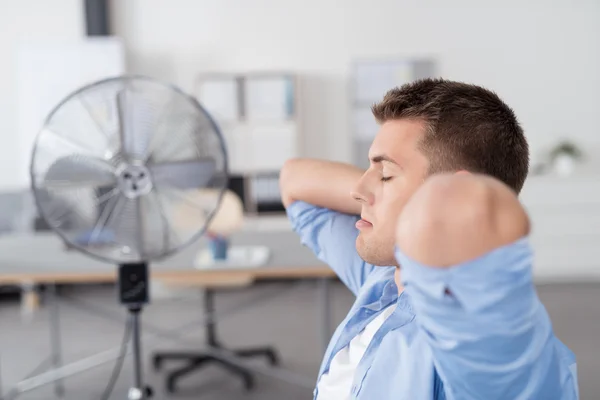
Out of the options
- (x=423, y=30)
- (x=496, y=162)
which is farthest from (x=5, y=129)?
(x=496, y=162)

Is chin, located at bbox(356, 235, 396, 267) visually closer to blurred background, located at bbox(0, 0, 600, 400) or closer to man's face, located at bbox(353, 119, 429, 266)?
man's face, located at bbox(353, 119, 429, 266)

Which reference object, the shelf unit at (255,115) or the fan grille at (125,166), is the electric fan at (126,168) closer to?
the fan grille at (125,166)

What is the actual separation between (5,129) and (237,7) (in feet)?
7.56

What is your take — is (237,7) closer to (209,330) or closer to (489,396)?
(209,330)

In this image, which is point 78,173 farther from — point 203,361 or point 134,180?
point 203,361

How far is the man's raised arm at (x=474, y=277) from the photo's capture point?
40cm

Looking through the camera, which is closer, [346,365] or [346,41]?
[346,365]

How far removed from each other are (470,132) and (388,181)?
0.12 metres

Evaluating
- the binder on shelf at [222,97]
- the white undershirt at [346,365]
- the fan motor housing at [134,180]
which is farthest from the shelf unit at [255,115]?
the white undershirt at [346,365]

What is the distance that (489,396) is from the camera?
466 millimetres

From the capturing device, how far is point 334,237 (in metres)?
1.15

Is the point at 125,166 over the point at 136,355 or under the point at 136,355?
over

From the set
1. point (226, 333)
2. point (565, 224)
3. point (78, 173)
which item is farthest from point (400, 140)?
point (565, 224)

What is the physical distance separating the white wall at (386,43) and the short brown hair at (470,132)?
4.33 meters
